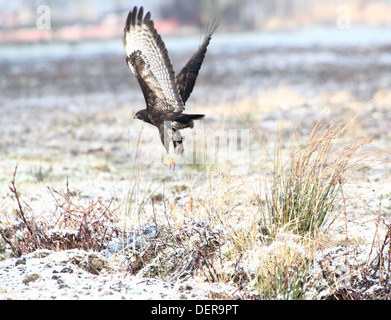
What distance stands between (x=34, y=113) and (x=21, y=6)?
161ft

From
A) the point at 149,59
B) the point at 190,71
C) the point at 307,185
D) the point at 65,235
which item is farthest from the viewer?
the point at 190,71

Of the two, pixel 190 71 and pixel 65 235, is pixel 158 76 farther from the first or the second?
pixel 65 235

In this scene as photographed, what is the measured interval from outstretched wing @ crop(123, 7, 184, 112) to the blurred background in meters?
0.87

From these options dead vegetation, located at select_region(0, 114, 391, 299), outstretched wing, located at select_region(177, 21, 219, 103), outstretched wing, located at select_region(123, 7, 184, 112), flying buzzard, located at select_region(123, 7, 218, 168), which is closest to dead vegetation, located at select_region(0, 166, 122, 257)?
dead vegetation, located at select_region(0, 114, 391, 299)

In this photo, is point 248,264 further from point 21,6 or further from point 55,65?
point 21,6

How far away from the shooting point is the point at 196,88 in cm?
1449

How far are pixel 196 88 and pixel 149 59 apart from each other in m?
10.5

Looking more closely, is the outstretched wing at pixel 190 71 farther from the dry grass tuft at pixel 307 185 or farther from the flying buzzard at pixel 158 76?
the dry grass tuft at pixel 307 185

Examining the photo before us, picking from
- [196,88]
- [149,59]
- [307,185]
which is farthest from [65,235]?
[196,88]

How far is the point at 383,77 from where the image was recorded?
1485 cm

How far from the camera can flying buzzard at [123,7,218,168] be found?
155 inches

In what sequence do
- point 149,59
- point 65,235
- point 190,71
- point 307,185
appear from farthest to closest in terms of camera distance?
point 190,71
point 149,59
point 65,235
point 307,185

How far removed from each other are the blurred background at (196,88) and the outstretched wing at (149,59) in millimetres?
866

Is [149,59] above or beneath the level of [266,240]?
above
